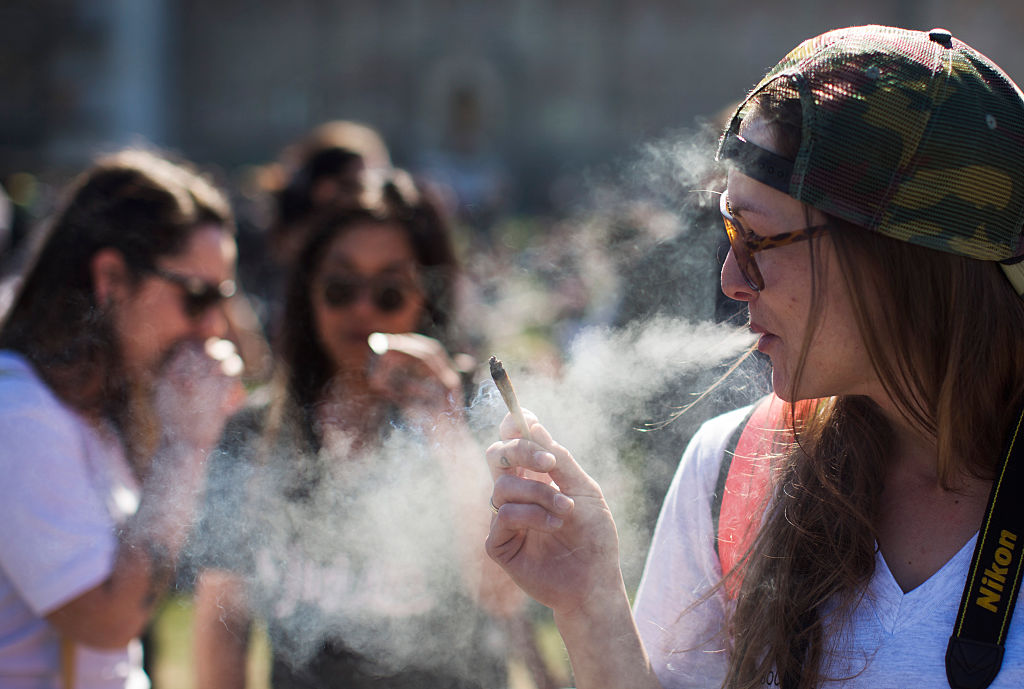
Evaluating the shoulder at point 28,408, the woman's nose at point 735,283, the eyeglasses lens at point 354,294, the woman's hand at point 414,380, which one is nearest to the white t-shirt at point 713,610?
the woman's nose at point 735,283

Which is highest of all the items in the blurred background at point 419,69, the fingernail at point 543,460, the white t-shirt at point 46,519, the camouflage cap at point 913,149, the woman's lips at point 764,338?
the camouflage cap at point 913,149

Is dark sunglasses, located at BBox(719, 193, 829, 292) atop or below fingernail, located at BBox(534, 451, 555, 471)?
atop

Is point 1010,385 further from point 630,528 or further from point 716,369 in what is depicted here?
point 630,528

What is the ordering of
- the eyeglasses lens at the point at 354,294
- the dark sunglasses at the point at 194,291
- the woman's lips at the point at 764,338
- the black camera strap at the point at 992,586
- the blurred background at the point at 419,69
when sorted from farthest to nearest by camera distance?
the blurred background at the point at 419,69 < the eyeglasses lens at the point at 354,294 < the dark sunglasses at the point at 194,291 < the woman's lips at the point at 764,338 < the black camera strap at the point at 992,586

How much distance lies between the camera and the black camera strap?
1219 millimetres

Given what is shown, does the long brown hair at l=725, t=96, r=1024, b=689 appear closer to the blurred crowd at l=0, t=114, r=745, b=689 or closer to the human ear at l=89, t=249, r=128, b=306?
the blurred crowd at l=0, t=114, r=745, b=689

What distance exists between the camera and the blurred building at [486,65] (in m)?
27.3

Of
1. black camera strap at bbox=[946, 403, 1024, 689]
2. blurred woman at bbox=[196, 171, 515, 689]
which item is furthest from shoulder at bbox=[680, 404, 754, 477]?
blurred woman at bbox=[196, 171, 515, 689]

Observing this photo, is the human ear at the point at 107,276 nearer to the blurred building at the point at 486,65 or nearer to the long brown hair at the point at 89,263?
the long brown hair at the point at 89,263

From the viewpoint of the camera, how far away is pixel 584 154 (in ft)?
90.0

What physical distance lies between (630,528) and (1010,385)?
0.80 m

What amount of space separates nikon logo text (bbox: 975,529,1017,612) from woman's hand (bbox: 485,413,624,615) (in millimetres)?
551

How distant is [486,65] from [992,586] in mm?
28415

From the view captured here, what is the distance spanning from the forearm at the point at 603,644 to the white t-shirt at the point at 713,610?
11 cm
